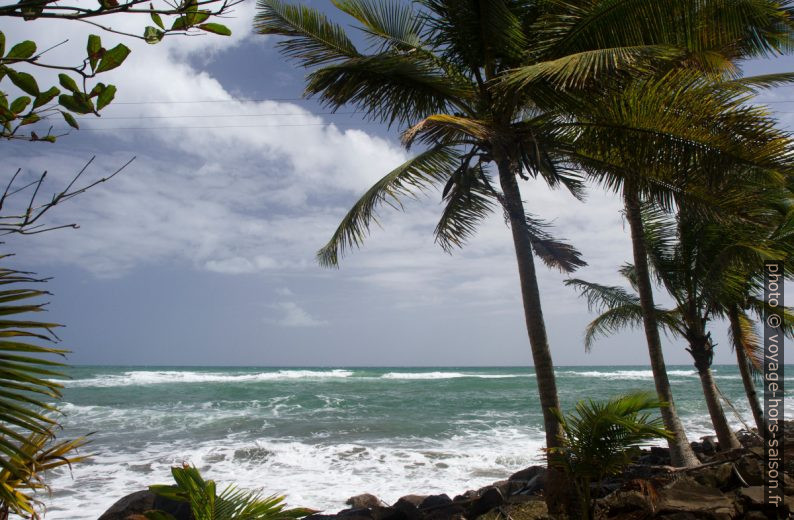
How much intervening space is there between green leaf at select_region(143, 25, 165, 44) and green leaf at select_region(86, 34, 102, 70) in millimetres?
113

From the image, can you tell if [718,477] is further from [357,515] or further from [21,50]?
[21,50]

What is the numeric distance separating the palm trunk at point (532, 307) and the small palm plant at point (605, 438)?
3.76 ft

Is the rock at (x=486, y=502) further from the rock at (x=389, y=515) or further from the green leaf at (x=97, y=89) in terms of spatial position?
the green leaf at (x=97, y=89)

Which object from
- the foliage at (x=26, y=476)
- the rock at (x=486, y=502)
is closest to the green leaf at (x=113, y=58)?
the foliage at (x=26, y=476)

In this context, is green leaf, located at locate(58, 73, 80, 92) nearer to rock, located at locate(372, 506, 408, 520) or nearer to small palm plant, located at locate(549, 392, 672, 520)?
small palm plant, located at locate(549, 392, 672, 520)

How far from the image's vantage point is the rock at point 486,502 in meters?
6.51

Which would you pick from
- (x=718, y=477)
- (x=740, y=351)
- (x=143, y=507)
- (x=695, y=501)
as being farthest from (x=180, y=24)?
(x=740, y=351)

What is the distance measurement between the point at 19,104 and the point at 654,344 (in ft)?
25.9

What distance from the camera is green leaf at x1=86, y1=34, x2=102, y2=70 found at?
126 cm

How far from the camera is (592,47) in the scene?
5.63m

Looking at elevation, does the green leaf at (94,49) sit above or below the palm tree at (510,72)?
below

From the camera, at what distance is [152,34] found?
53.7 inches

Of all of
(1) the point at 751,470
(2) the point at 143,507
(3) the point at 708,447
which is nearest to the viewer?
(1) the point at 751,470

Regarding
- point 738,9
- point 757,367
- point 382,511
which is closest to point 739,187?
point 738,9
